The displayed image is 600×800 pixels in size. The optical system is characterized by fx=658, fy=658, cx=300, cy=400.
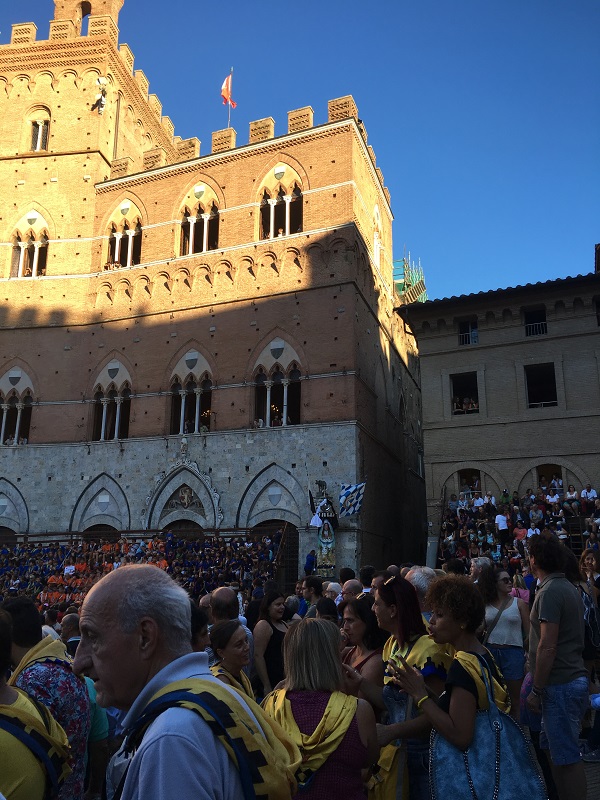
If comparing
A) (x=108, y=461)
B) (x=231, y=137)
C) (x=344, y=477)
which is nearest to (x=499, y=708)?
(x=344, y=477)

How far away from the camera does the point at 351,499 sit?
2017 cm

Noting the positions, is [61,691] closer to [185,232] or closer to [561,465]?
[561,465]

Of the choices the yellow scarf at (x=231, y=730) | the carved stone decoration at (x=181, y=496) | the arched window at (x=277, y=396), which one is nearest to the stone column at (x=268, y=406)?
the arched window at (x=277, y=396)

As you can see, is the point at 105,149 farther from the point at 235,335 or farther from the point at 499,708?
the point at 499,708

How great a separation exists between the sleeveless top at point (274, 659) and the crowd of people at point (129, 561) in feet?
42.8

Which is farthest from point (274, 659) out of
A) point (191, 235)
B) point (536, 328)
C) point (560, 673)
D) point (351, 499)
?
point (191, 235)

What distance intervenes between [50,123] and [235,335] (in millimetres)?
14385

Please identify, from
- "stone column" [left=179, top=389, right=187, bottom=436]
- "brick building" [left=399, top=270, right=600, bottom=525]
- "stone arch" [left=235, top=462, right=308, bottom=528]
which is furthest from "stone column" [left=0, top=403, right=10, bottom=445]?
"brick building" [left=399, top=270, right=600, bottom=525]

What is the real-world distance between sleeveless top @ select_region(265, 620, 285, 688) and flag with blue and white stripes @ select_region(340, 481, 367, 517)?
14299 millimetres

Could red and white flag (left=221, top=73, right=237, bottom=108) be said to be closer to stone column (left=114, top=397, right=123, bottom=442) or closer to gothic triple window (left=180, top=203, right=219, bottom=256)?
gothic triple window (left=180, top=203, right=219, bottom=256)

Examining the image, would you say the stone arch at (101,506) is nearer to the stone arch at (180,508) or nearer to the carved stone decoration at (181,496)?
the carved stone decoration at (181,496)

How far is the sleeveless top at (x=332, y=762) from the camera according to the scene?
3.02 m

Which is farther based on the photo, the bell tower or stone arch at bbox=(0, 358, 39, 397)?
the bell tower

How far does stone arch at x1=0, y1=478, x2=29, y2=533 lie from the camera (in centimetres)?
2505
